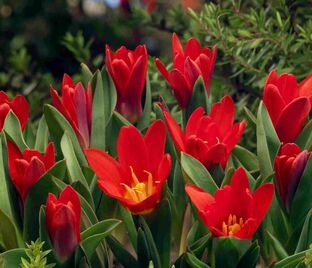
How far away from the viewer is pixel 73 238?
2.10 m

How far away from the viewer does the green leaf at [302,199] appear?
2238mm

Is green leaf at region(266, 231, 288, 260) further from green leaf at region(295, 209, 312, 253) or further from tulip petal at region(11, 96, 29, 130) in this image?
tulip petal at region(11, 96, 29, 130)

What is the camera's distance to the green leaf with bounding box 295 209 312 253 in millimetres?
2133

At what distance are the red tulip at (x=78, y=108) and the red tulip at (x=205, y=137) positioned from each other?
0.29 m

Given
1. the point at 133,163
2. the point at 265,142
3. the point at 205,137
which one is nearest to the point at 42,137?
the point at 133,163

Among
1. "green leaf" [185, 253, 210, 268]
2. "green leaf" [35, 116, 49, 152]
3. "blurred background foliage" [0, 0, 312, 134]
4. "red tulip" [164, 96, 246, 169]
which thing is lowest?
"blurred background foliage" [0, 0, 312, 134]

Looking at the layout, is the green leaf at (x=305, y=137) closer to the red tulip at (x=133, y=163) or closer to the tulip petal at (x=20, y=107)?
the red tulip at (x=133, y=163)

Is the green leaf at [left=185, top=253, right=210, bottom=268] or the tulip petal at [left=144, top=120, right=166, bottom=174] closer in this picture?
the green leaf at [left=185, top=253, right=210, bottom=268]

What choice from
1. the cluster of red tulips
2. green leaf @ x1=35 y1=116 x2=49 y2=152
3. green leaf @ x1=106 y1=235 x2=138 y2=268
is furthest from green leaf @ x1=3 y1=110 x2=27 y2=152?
green leaf @ x1=106 y1=235 x2=138 y2=268

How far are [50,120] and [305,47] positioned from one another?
1.39m

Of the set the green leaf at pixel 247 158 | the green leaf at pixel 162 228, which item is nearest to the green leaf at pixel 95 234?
the green leaf at pixel 162 228

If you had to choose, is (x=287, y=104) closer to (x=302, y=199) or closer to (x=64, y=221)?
(x=302, y=199)

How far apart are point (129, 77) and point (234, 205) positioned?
542mm

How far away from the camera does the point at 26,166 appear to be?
7.29ft
